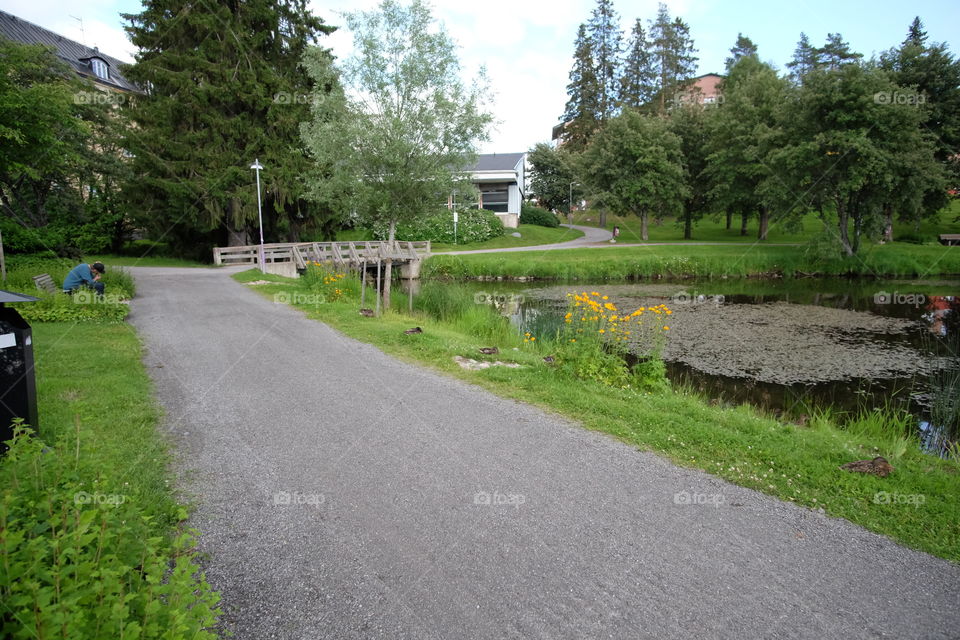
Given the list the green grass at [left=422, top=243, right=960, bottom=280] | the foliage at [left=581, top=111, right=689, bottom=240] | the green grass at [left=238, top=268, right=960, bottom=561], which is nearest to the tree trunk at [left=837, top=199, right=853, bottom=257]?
the green grass at [left=422, top=243, right=960, bottom=280]

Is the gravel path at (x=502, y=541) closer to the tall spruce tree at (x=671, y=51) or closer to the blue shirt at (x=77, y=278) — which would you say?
the blue shirt at (x=77, y=278)

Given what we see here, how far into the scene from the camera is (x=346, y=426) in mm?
6387

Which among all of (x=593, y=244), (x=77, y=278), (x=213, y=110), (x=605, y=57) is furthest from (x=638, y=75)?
(x=77, y=278)

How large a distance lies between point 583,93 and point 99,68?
4790 centimetres

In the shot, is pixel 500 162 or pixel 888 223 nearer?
pixel 888 223

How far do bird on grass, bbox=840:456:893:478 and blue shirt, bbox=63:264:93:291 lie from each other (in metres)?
16.0

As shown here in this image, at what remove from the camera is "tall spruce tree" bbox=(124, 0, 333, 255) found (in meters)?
26.6

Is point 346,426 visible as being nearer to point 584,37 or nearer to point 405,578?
point 405,578

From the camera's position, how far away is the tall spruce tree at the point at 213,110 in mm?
26641

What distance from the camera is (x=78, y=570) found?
2193 mm

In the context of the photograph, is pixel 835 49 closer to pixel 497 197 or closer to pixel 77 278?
pixel 497 197

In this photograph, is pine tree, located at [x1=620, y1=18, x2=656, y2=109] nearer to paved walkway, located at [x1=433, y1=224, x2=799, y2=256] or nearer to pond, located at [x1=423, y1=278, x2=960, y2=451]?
paved walkway, located at [x1=433, y1=224, x2=799, y2=256]

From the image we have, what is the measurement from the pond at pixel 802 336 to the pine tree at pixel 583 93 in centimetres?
4012

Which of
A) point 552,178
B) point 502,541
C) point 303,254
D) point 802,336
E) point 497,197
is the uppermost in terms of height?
point 552,178
